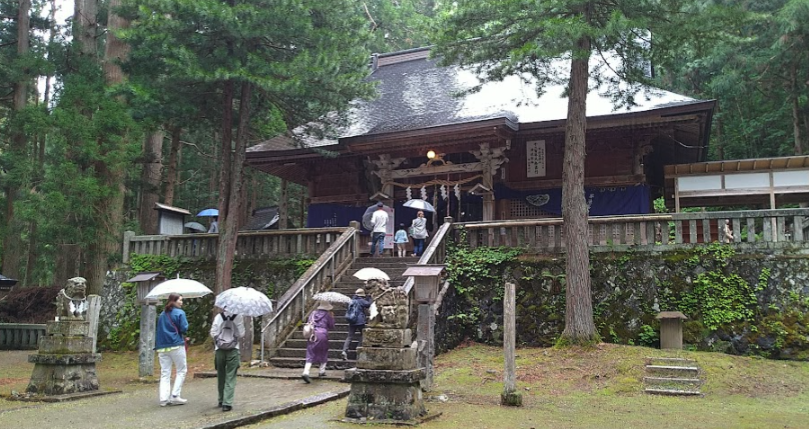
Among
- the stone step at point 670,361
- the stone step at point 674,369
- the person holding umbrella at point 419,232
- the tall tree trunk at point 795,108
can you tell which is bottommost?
the stone step at point 674,369

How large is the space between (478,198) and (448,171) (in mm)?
1861

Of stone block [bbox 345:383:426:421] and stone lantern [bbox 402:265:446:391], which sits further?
stone lantern [bbox 402:265:446:391]

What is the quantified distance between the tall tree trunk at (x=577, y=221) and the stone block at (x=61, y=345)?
875 centimetres

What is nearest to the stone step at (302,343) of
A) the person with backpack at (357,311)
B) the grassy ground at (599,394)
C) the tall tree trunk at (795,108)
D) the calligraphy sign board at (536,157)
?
the person with backpack at (357,311)

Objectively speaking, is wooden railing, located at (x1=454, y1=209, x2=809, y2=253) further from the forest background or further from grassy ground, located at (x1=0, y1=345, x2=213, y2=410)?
→ grassy ground, located at (x1=0, y1=345, x2=213, y2=410)

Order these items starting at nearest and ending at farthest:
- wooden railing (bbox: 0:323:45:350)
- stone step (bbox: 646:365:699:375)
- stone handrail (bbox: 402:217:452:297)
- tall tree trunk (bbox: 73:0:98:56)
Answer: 1. stone step (bbox: 646:365:699:375)
2. stone handrail (bbox: 402:217:452:297)
3. wooden railing (bbox: 0:323:45:350)
4. tall tree trunk (bbox: 73:0:98:56)

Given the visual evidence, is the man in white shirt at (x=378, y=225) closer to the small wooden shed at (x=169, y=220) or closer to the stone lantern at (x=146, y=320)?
the stone lantern at (x=146, y=320)

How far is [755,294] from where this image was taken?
42.0 feet

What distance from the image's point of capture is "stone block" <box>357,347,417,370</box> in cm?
793

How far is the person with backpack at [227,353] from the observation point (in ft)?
27.5

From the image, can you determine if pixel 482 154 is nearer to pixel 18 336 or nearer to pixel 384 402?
pixel 384 402

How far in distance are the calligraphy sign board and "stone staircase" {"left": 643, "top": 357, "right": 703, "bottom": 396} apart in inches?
329

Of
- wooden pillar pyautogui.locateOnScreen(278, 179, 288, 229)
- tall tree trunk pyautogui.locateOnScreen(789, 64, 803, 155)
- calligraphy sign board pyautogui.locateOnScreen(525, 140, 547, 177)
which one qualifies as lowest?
wooden pillar pyautogui.locateOnScreen(278, 179, 288, 229)

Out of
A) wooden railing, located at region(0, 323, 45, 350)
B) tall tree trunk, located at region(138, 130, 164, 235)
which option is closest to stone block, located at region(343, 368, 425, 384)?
tall tree trunk, located at region(138, 130, 164, 235)
